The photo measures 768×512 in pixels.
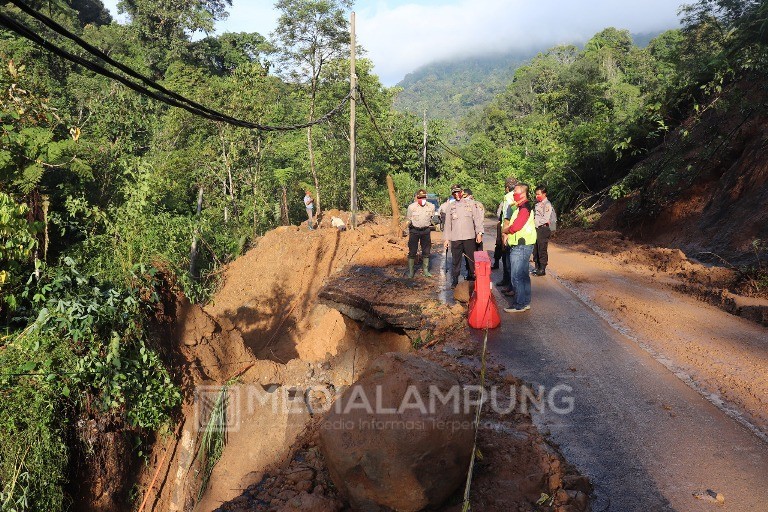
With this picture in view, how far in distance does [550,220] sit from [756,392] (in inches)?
212

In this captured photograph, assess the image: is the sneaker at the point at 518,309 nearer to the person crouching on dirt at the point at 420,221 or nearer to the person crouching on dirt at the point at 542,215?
the person crouching on dirt at the point at 542,215

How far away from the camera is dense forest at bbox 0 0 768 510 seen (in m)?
5.71

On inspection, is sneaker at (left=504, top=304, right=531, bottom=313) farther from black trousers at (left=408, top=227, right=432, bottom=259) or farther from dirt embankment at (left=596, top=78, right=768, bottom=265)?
dirt embankment at (left=596, top=78, right=768, bottom=265)

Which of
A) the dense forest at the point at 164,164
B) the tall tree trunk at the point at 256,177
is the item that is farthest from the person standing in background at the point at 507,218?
the tall tree trunk at the point at 256,177

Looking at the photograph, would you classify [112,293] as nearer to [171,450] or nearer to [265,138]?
[171,450]

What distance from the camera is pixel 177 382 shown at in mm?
7051

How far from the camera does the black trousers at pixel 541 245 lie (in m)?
10.2

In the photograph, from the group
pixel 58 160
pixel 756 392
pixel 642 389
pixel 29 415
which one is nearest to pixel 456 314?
pixel 642 389

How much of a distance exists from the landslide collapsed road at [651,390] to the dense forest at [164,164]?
4684 millimetres

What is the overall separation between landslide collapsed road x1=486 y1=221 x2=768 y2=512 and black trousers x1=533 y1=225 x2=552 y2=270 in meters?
1.47

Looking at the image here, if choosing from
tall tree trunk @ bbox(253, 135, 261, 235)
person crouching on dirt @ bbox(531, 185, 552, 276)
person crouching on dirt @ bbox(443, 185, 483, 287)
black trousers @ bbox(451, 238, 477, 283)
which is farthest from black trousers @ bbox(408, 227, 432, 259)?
tall tree trunk @ bbox(253, 135, 261, 235)

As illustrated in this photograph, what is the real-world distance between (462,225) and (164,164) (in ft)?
39.0

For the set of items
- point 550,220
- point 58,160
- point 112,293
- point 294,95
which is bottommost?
point 112,293

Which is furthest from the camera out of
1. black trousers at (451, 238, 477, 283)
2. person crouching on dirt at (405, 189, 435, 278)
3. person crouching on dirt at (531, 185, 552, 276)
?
person crouching on dirt at (405, 189, 435, 278)
